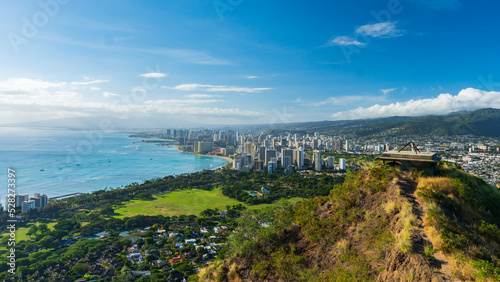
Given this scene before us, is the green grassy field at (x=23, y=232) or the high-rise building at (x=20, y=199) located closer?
the green grassy field at (x=23, y=232)

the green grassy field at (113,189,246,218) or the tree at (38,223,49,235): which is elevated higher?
the tree at (38,223,49,235)

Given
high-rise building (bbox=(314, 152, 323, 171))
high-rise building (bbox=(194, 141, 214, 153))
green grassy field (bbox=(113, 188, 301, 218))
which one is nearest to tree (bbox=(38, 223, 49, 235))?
green grassy field (bbox=(113, 188, 301, 218))

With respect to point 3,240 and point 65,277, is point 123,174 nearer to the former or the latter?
point 3,240

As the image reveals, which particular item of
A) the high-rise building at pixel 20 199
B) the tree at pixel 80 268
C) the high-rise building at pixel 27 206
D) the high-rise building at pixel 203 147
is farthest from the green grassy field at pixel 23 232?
the high-rise building at pixel 203 147

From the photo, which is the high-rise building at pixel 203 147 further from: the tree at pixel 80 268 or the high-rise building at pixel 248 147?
the tree at pixel 80 268

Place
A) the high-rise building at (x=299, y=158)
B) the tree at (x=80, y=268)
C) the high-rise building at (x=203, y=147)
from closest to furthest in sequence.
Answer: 1. the tree at (x=80, y=268)
2. the high-rise building at (x=299, y=158)
3. the high-rise building at (x=203, y=147)

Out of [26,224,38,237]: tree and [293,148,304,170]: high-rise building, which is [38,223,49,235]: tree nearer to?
[26,224,38,237]: tree

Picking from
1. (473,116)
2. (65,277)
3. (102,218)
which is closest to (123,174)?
(102,218)
